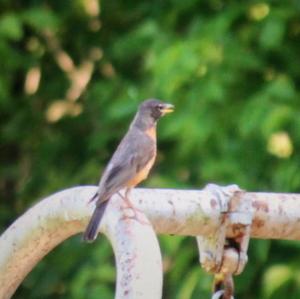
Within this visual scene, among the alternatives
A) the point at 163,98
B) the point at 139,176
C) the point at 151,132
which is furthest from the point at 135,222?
the point at 163,98

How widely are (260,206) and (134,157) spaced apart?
4.61 feet

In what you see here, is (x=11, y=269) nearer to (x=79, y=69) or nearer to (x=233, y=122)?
(x=233, y=122)

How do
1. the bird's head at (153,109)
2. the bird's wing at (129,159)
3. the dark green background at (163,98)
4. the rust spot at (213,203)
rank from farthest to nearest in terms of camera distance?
1. the dark green background at (163,98)
2. the bird's head at (153,109)
3. the bird's wing at (129,159)
4. the rust spot at (213,203)

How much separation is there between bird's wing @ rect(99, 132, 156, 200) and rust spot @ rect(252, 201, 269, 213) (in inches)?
35.6

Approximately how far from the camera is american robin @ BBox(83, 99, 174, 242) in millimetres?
3508

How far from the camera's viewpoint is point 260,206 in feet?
8.94

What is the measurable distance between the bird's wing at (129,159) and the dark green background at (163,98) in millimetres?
952

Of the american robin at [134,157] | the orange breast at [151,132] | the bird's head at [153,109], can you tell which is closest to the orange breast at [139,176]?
the american robin at [134,157]


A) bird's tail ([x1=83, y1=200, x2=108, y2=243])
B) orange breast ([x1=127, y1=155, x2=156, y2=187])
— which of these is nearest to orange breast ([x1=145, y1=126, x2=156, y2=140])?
orange breast ([x1=127, y1=155, x2=156, y2=187])

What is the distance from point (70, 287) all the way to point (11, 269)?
9.91ft

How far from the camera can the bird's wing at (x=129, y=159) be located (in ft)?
12.5

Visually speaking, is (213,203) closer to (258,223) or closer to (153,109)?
(258,223)

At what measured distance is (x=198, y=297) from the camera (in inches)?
204

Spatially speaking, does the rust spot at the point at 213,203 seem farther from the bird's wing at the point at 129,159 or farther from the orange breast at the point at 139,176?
the orange breast at the point at 139,176
